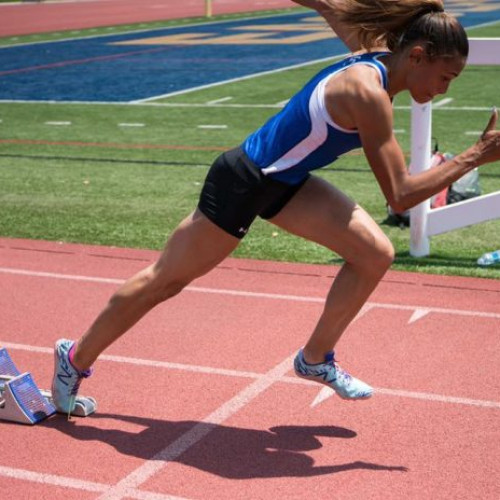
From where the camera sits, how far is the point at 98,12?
47.4 metres

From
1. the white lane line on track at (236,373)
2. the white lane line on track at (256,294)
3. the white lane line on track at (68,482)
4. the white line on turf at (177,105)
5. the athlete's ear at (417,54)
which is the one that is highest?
the athlete's ear at (417,54)

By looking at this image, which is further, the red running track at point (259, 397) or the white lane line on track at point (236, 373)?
the white lane line on track at point (236, 373)

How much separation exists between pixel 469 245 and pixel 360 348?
9.41 ft

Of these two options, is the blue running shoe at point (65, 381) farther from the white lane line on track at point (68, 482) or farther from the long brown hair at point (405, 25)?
the long brown hair at point (405, 25)

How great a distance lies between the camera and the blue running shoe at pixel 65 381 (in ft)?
17.8

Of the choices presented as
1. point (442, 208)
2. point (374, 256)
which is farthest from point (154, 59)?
point (374, 256)

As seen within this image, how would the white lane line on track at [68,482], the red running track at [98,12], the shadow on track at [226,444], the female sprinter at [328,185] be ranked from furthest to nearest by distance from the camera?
the red running track at [98,12] < the shadow on track at [226,444] < the female sprinter at [328,185] < the white lane line on track at [68,482]

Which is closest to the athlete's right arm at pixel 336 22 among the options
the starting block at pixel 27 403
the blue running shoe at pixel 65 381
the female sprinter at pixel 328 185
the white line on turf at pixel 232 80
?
the female sprinter at pixel 328 185

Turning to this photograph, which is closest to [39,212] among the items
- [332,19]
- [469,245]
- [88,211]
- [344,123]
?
[88,211]

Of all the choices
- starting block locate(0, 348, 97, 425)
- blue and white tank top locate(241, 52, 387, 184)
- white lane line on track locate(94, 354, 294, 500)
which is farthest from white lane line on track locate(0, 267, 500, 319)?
blue and white tank top locate(241, 52, 387, 184)

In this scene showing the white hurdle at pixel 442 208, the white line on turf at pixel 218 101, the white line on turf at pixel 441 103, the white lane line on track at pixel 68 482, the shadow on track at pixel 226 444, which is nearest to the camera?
the white lane line on track at pixel 68 482

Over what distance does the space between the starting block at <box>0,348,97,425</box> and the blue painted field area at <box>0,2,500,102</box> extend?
14.0m

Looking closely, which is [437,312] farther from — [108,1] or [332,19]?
[108,1]

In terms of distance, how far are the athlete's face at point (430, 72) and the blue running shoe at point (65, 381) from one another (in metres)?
2.11
